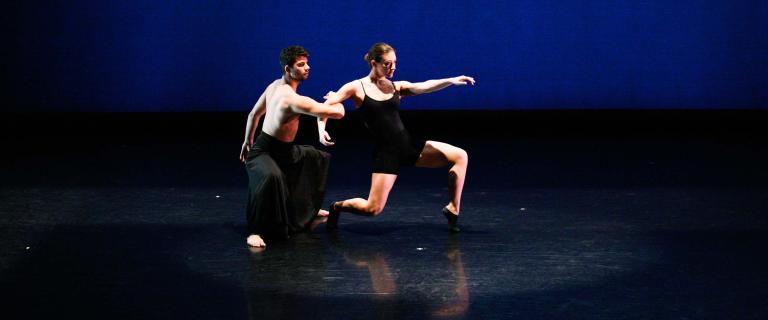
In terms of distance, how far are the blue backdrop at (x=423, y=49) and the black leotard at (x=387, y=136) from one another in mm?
3508

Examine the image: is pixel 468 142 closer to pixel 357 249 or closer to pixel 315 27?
pixel 315 27

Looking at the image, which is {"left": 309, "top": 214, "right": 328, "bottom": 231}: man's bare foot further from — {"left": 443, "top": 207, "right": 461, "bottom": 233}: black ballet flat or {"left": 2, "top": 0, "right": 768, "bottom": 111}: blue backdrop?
{"left": 2, "top": 0, "right": 768, "bottom": 111}: blue backdrop

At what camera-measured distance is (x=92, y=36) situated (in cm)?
852

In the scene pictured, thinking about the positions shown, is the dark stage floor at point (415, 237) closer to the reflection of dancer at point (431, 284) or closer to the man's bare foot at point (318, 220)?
the reflection of dancer at point (431, 284)

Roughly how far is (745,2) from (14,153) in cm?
590

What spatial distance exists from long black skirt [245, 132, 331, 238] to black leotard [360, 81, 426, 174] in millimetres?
366

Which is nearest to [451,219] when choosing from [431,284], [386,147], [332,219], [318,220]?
[386,147]

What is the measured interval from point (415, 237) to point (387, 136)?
50 centimetres

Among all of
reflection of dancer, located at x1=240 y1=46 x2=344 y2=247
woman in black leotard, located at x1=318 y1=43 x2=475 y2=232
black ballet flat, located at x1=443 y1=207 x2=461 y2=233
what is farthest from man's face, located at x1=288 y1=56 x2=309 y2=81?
black ballet flat, located at x1=443 y1=207 x2=461 y2=233

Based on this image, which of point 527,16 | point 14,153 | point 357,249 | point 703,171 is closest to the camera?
point 357,249

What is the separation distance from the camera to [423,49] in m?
8.44

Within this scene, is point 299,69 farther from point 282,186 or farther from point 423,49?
point 423,49

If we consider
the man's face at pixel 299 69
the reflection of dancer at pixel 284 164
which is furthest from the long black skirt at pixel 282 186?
the man's face at pixel 299 69

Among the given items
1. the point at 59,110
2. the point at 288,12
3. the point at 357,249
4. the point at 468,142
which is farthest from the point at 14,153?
the point at 357,249
